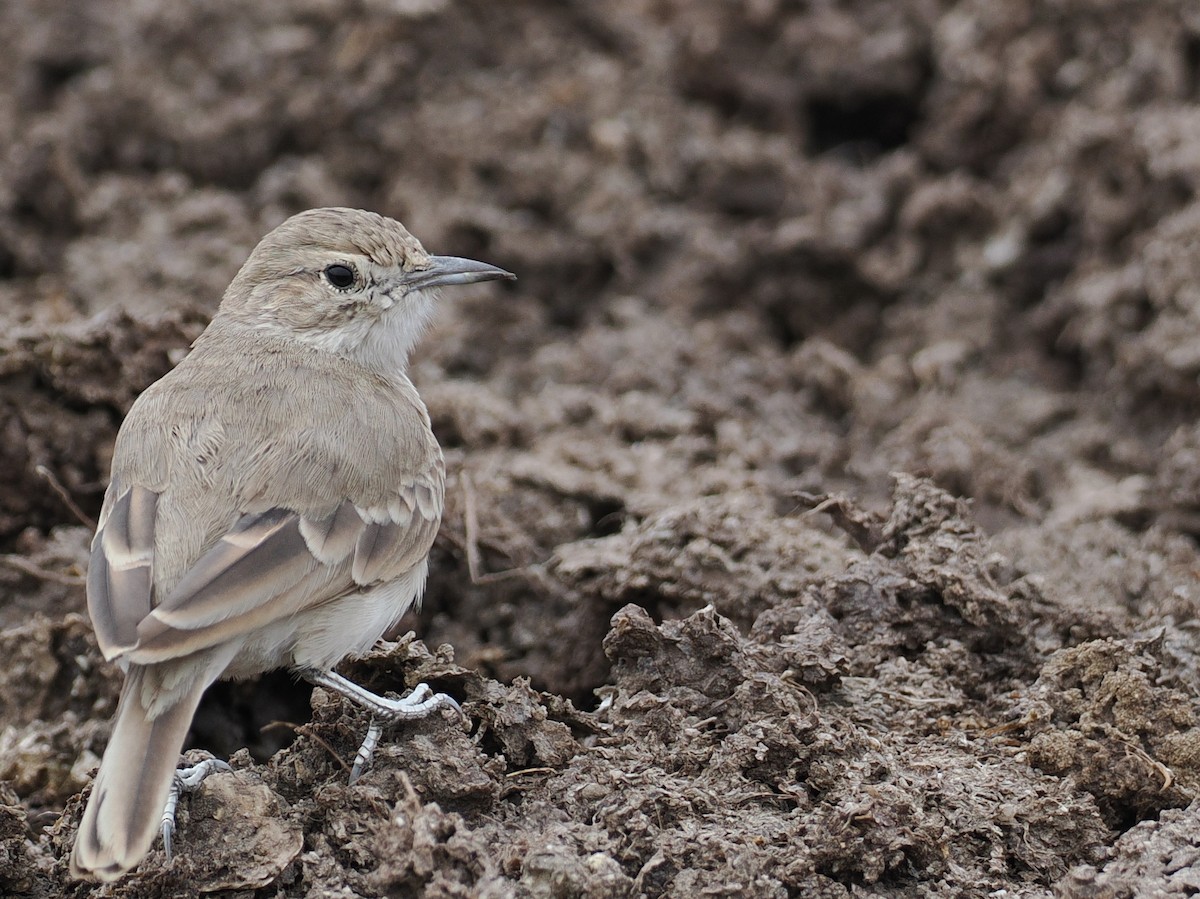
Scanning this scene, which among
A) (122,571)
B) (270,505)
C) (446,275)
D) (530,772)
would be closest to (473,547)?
(446,275)

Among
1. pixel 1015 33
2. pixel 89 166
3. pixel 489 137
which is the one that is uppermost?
pixel 1015 33

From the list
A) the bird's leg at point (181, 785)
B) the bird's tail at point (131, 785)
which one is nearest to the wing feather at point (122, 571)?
the bird's tail at point (131, 785)

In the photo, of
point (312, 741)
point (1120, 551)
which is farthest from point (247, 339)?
point (1120, 551)

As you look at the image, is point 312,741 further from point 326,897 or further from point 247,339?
point 247,339

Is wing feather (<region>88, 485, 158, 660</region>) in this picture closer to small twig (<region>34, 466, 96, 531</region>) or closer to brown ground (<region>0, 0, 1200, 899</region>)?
brown ground (<region>0, 0, 1200, 899</region>)

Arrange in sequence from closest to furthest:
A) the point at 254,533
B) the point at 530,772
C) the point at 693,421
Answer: the point at 530,772 < the point at 254,533 < the point at 693,421

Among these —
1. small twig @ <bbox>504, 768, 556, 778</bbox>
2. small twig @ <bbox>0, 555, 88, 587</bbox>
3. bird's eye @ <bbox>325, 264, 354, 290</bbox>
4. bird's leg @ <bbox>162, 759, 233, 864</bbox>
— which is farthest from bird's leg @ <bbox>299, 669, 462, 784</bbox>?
bird's eye @ <bbox>325, 264, 354, 290</bbox>

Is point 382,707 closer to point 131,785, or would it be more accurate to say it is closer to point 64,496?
point 131,785

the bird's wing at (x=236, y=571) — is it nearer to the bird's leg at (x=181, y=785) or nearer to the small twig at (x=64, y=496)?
the bird's leg at (x=181, y=785)
